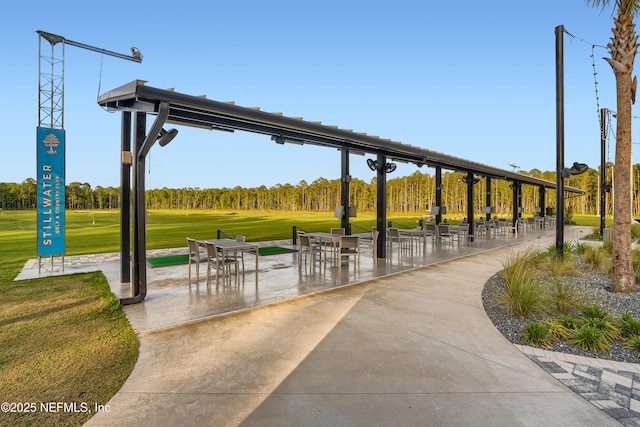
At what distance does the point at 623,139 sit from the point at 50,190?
1126cm

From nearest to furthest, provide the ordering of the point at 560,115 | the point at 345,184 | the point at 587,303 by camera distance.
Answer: the point at 587,303 < the point at 560,115 < the point at 345,184

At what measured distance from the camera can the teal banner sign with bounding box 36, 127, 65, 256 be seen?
273 inches

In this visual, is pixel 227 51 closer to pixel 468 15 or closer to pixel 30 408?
pixel 468 15

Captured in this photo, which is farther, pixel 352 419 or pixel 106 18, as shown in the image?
pixel 106 18

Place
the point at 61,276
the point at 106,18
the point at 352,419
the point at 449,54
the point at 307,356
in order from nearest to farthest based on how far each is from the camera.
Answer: the point at 352,419, the point at 307,356, the point at 61,276, the point at 106,18, the point at 449,54

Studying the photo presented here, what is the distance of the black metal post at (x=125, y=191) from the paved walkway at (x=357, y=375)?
200 centimetres

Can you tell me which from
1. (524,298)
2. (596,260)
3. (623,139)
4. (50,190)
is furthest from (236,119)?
(596,260)

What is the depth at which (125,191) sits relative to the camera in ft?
20.0

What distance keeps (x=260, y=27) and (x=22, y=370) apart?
59.6 feet

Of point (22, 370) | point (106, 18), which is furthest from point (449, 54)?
point (22, 370)

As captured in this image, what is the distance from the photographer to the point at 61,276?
22.3ft

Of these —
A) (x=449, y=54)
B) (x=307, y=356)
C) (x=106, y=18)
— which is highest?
(x=449, y=54)

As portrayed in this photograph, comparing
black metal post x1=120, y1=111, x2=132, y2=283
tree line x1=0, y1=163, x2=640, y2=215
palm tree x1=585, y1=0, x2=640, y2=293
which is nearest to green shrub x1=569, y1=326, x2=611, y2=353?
palm tree x1=585, y1=0, x2=640, y2=293

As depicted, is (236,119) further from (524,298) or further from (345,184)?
(524,298)
